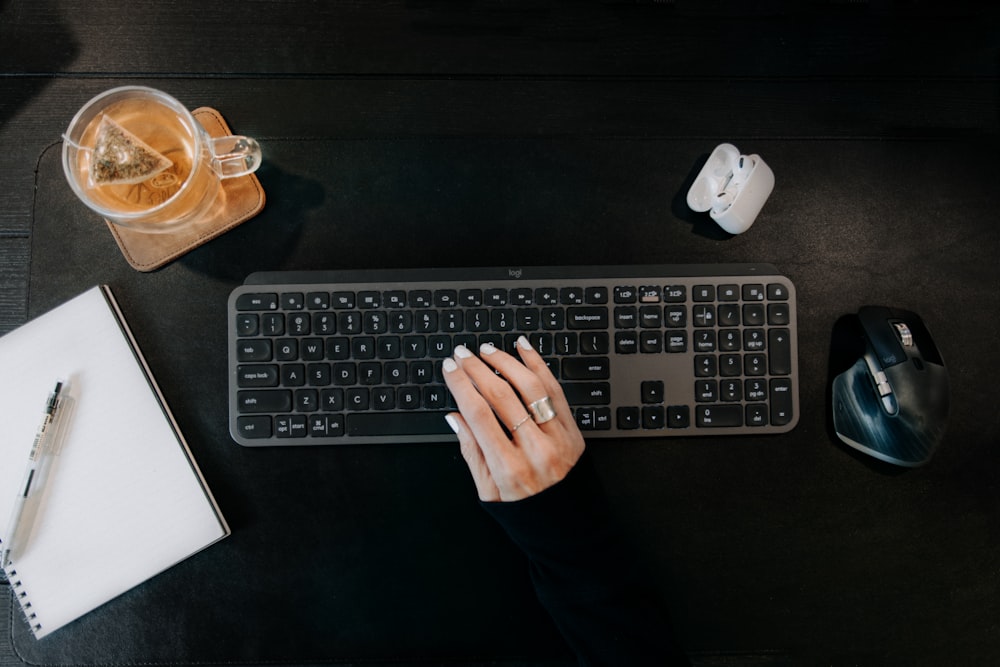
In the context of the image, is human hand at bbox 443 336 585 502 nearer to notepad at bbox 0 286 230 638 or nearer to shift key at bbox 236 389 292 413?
shift key at bbox 236 389 292 413

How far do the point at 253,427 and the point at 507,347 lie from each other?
30 cm

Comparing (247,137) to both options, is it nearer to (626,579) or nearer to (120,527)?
(120,527)

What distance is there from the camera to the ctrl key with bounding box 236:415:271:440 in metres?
0.70

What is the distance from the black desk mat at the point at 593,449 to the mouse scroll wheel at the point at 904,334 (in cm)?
7

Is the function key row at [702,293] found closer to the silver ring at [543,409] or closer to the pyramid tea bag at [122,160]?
the silver ring at [543,409]

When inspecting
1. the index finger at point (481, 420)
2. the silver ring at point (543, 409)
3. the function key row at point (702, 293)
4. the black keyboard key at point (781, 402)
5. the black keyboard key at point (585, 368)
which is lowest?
the index finger at point (481, 420)

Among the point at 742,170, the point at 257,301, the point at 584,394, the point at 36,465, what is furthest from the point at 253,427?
the point at 742,170

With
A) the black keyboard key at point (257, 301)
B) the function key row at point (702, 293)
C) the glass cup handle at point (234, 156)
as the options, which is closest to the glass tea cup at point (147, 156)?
the glass cup handle at point (234, 156)

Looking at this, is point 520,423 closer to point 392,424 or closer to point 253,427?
point 392,424

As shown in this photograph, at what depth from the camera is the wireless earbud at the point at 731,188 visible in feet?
2.27

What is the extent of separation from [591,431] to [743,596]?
10.5 inches

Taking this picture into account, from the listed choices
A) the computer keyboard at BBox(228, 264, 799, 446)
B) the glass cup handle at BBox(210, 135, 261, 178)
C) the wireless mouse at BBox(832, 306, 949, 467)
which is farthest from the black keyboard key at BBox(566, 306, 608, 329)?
the glass cup handle at BBox(210, 135, 261, 178)

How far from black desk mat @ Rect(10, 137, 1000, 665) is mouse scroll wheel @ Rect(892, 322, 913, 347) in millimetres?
67

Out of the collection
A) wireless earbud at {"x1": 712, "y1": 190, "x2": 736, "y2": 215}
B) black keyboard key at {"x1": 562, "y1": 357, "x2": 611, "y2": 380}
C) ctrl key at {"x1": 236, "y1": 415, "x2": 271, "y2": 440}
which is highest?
wireless earbud at {"x1": 712, "y1": 190, "x2": 736, "y2": 215}
